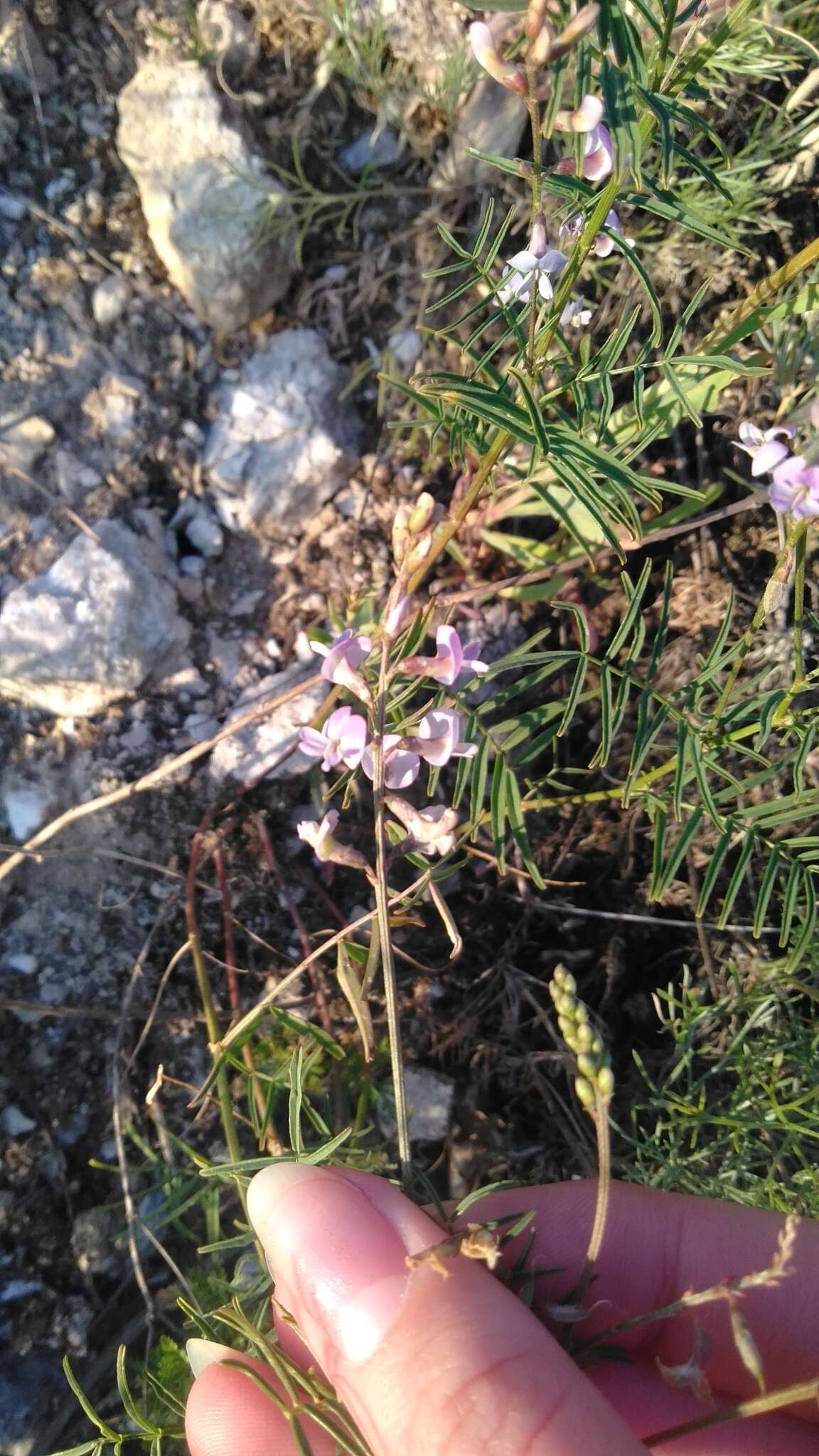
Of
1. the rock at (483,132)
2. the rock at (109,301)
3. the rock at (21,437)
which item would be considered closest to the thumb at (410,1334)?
the rock at (21,437)

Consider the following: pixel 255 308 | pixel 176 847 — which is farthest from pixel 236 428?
pixel 176 847

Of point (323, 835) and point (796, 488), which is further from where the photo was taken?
point (323, 835)

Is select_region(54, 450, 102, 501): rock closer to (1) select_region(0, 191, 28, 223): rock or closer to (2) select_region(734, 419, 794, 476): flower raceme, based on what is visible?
(1) select_region(0, 191, 28, 223): rock

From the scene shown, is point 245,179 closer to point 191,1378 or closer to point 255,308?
point 255,308

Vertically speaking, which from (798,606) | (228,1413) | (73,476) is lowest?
(228,1413)

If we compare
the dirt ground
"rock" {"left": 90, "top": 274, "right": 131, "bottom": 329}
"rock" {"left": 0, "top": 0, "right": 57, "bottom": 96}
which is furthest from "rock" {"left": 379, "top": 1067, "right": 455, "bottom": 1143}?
"rock" {"left": 0, "top": 0, "right": 57, "bottom": 96}

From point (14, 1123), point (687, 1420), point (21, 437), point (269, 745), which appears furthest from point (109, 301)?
point (687, 1420)

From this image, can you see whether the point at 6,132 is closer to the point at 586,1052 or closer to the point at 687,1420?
the point at 586,1052
